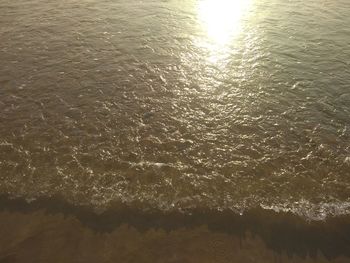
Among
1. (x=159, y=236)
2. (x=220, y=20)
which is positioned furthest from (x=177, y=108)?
(x=220, y=20)

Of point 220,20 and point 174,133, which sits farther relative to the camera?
point 220,20

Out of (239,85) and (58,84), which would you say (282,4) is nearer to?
(239,85)

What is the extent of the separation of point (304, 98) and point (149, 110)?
9.49 ft

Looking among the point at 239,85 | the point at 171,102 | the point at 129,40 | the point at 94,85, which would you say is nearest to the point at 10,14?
the point at 129,40

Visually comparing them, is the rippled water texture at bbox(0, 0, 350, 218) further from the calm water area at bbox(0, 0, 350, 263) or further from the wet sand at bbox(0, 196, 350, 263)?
the wet sand at bbox(0, 196, 350, 263)

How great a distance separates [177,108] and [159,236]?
2.55 metres

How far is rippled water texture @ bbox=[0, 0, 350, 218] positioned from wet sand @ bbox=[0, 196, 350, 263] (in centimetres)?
19

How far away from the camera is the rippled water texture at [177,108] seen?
4488mm

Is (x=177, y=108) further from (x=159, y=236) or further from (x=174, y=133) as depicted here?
(x=159, y=236)

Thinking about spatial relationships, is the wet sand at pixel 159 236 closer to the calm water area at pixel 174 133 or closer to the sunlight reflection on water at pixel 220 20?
the calm water area at pixel 174 133

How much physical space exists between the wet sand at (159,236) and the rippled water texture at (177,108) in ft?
0.62

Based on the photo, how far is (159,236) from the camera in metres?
3.93

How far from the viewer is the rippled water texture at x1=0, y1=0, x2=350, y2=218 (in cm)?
449

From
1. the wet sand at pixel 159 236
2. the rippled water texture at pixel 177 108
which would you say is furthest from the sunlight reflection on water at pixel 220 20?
the wet sand at pixel 159 236
